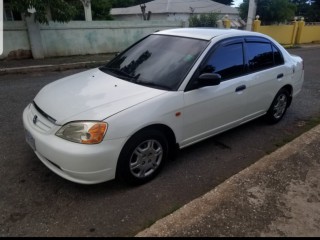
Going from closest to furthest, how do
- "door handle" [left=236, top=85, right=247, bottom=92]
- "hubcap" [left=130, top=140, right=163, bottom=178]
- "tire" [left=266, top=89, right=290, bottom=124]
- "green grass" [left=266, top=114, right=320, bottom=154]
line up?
"hubcap" [left=130, top=140, right=163, bottom=178] → "door handle" [left=236, top=85, right=247, bottom=92] → "green grass" [left=266, top=114, right=320, bottom=154] → "tire" [left=266, top=89, right=290, bottom=124]

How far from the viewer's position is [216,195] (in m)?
3.00

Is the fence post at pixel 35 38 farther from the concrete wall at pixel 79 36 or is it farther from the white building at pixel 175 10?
the white building at pixel 175 10

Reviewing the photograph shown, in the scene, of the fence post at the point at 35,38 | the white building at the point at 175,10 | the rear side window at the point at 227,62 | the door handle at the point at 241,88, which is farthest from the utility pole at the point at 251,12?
the door handle at the point at 241,88

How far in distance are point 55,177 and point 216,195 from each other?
5.92 ft

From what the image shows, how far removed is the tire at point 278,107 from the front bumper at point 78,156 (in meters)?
3.13

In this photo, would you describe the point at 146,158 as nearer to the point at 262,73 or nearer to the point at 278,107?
the point at 262,73

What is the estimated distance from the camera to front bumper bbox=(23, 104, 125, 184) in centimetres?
275

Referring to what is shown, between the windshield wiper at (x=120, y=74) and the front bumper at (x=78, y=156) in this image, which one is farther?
the windshield wiper at (x=120, y=74)

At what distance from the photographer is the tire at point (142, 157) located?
2992mm

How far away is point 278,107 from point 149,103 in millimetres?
3008

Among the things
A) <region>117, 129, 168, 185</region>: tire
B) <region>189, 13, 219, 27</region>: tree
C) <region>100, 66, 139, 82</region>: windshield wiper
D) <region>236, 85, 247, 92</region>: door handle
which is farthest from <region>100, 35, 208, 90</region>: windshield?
<region>189, 13, 219, 27</region>: tree

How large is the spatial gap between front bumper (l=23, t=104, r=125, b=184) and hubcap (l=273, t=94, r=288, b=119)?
3263 mm

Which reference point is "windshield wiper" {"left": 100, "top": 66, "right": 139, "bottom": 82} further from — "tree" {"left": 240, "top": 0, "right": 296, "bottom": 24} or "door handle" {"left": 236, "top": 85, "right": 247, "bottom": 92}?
"tree" {"left": 240, "top": 0, "right": 296, "bottom": 24}

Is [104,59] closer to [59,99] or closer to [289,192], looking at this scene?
[59,99]
